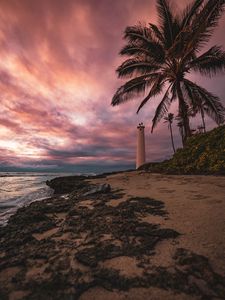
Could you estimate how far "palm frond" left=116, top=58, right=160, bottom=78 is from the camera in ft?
38.3

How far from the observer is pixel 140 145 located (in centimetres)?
2339

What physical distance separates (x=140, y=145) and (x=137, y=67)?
12.5m

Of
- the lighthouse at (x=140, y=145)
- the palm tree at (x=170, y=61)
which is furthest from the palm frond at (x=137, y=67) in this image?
the lighthouse at (x=140, y=145)

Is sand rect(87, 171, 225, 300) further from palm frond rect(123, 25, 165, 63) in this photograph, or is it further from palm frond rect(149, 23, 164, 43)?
palm frond rect(149, 23, 164, 43)

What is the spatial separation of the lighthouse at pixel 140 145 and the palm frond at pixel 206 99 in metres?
11.8

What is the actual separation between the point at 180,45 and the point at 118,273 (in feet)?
37.6

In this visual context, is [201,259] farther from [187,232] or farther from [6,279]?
[6,279]

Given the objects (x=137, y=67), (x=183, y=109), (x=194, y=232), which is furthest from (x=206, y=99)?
(x=194, y=232)

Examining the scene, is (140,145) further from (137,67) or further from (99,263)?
(99,263)

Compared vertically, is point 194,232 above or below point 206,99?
below

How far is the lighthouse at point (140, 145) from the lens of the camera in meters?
22.8

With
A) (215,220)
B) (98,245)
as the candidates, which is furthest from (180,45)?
(98,245)

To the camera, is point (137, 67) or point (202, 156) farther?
point (137, 67)

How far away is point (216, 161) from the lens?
7.93 m
